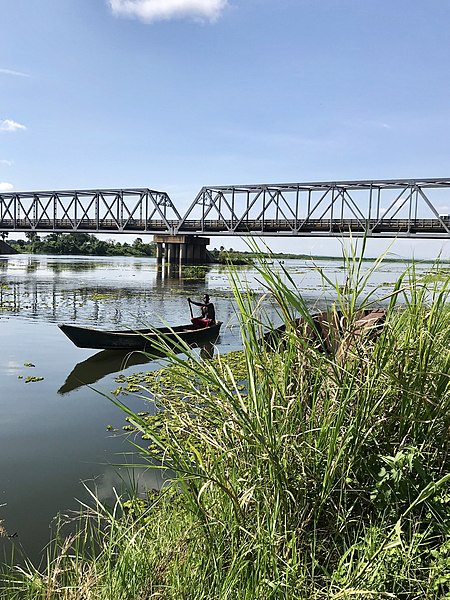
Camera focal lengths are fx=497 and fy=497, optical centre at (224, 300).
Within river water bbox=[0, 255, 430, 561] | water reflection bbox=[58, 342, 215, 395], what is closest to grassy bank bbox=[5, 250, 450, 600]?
river water bbox=[0, 255, 430, 561]

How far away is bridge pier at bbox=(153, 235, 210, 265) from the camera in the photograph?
6844cm

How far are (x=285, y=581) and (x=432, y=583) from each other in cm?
76

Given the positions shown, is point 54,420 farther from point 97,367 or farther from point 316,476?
point 316,476

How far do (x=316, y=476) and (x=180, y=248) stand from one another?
66.9 m

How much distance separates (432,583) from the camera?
101 inches

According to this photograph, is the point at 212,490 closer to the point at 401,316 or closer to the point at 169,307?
the point at 401,316

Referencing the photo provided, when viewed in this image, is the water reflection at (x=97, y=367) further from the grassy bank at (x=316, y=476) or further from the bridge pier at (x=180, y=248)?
the bridge pier at (x=180, y=248)

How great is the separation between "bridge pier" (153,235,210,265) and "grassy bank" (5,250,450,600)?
2576 inches

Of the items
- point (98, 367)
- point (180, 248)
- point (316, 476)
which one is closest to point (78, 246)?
point (180, 248)

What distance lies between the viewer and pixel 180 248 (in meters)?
68.9

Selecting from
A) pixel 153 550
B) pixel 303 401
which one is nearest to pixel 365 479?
pixel 303 401

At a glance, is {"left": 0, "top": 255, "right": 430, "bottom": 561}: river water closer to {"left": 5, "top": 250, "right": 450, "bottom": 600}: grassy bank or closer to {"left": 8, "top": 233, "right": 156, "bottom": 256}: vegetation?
{"left": 5, "top": 250, "right": 450, "bottom": 600}: grassy bank

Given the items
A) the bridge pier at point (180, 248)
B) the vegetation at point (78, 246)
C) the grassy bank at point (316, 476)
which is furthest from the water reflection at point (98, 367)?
the vegetation at point (78, 246)

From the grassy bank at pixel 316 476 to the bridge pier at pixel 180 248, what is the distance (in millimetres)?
65434
